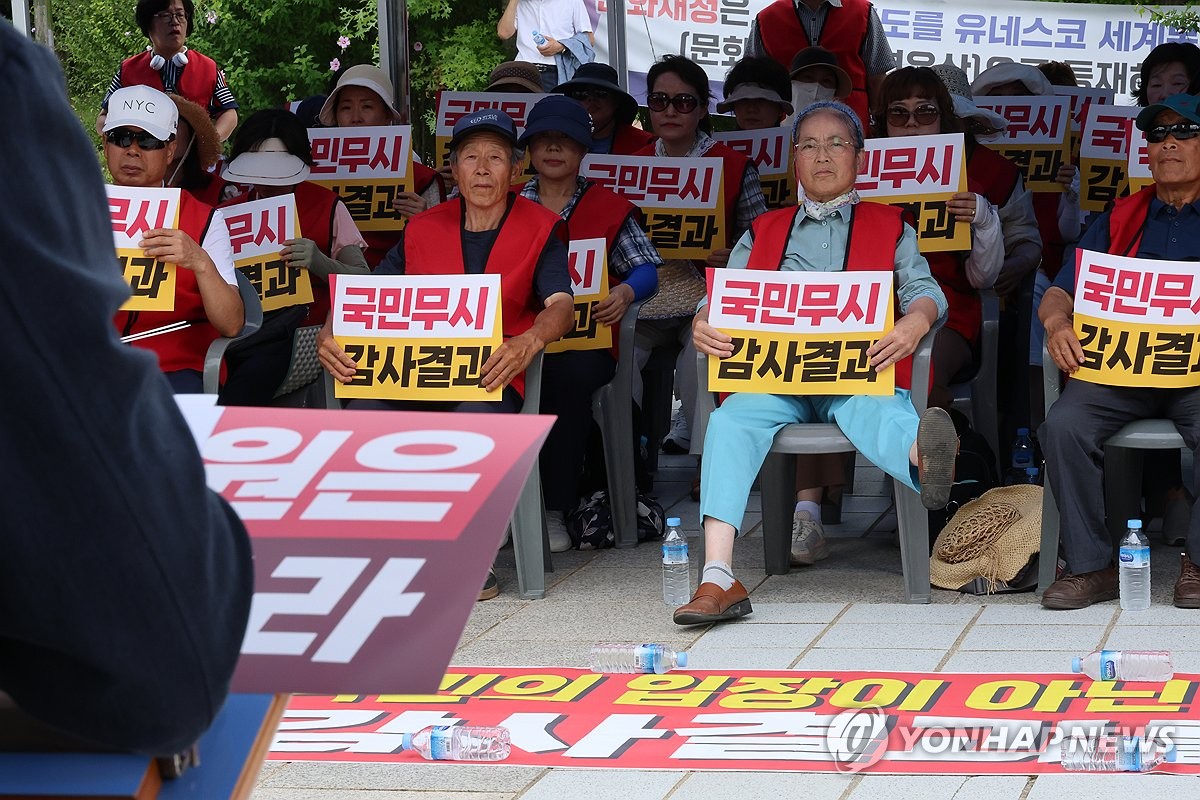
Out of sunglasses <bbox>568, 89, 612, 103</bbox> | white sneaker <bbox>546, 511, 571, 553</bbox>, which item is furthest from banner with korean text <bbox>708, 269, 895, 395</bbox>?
sunglasses <bbox>568, 89, 612, 103</bbox>

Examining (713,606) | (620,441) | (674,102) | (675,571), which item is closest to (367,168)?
(674,102)

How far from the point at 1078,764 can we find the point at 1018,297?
3703 mm

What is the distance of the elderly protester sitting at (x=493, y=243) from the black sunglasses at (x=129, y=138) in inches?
34.0

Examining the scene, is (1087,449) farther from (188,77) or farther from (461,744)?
(188,77)

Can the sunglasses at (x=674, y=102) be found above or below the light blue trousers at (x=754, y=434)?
above

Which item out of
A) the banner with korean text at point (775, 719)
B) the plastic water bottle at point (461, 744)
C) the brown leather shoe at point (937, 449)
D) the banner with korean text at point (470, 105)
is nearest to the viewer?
the banner with korean text at point (775, 719)

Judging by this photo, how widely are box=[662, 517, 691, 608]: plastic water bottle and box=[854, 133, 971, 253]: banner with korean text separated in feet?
5.60

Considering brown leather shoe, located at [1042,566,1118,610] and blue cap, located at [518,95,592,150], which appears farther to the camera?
blue cap, located at [518,95,592,150]

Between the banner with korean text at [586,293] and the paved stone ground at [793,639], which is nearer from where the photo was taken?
the paved stone ground at [793,639]

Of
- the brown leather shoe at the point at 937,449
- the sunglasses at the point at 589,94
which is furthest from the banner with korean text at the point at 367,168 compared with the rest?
the brown leather shoe at the point at 937,449

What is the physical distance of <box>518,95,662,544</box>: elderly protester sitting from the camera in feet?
19.8

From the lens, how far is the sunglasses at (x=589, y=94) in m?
7.80

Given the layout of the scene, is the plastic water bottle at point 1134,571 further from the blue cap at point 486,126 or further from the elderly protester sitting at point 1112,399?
the blue cap at point 486,126

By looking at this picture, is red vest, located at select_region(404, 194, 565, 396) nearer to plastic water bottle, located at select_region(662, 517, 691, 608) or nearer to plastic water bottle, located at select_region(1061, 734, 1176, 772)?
plastic water bottle, located at select_region(662, 517, 691, 608)
